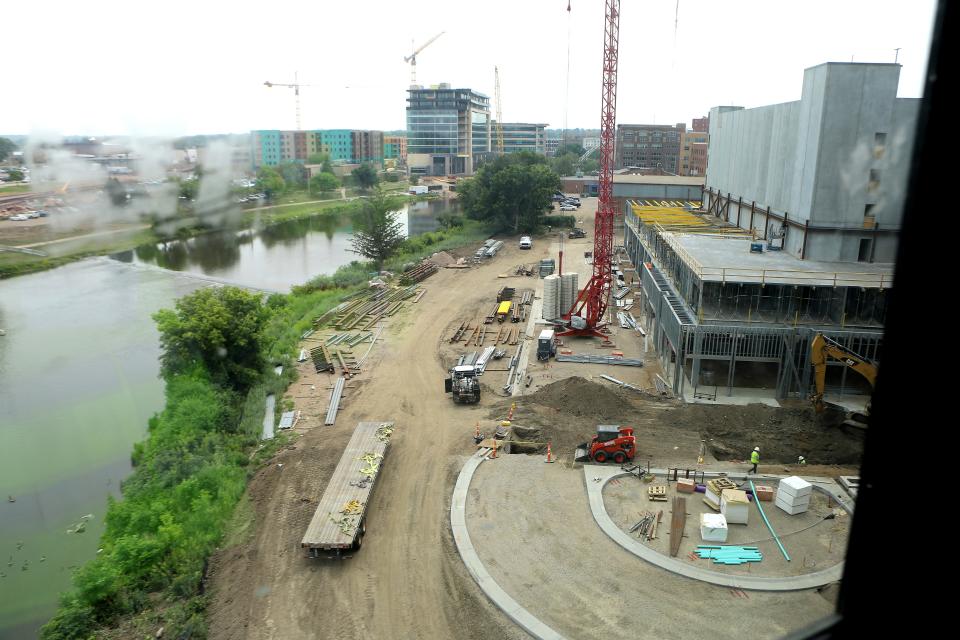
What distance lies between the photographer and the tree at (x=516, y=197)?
35062 mm

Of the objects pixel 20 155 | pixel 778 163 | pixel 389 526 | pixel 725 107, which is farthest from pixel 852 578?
pixel 20 155

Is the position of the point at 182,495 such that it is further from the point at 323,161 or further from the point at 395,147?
the point at 395,147

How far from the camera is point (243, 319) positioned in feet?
45.5

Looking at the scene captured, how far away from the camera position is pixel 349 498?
9.22 meters

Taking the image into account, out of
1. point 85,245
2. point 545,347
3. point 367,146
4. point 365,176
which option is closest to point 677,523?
point 545,347

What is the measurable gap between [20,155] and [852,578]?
31.3 metres

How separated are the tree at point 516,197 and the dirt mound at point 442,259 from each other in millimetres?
7138

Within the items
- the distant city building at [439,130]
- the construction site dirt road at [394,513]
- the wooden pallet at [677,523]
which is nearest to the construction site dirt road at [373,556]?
the construction site dirt road at [394,513]

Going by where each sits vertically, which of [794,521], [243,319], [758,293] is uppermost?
[758,293]

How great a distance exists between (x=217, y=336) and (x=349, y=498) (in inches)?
219

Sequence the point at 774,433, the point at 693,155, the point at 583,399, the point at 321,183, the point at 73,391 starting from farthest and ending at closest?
the point at 693,155 < the point at 321,183 < the point at 73,391 < the point at 583,399 < the point at 774,433

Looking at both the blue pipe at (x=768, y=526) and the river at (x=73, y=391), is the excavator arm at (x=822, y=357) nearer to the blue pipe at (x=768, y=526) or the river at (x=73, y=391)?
the blue pipe at (x=768, y=526)

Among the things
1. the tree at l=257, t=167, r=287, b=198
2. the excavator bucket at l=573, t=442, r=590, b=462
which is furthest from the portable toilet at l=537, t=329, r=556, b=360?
the tree at l=257, t=167, r=287, b=198

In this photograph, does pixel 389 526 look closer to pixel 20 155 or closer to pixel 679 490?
pixel 679 490
